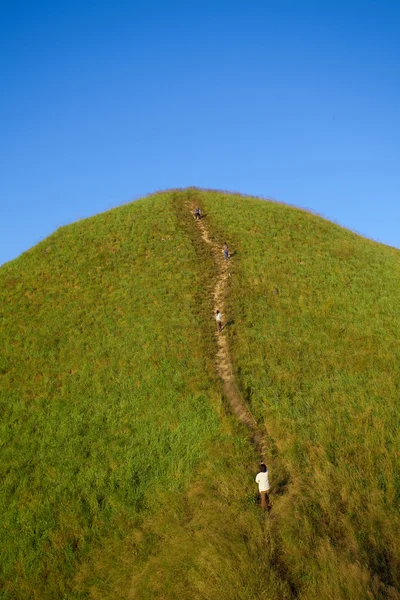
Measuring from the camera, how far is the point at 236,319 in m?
32.1

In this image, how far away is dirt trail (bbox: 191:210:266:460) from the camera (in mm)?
21577

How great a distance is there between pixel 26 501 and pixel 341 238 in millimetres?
37413

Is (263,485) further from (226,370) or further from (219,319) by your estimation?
(219,319)

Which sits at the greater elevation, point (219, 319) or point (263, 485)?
point (219, 319)

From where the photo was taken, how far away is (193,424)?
22641 mm

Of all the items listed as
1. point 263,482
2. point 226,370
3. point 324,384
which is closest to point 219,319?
point 226,370

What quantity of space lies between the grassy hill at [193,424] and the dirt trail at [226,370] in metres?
0.51

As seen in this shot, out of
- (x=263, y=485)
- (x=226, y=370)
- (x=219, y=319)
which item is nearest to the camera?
(x=263, y=485)

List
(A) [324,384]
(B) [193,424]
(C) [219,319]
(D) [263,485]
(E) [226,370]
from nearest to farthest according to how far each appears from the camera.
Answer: (D) [263,485] < (B) [193,424] < (A) [324,384] < (E) [226,370] < (C) [219,319]

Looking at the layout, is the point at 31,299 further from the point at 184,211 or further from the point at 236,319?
the point at 184,211

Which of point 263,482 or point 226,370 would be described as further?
point 226,370

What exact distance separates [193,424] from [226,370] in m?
5.04

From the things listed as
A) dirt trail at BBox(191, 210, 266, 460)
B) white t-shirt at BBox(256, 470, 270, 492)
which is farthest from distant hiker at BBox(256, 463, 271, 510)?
dirt trail at BBox(191, 210, 266, 460)

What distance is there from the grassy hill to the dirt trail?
0.51m
